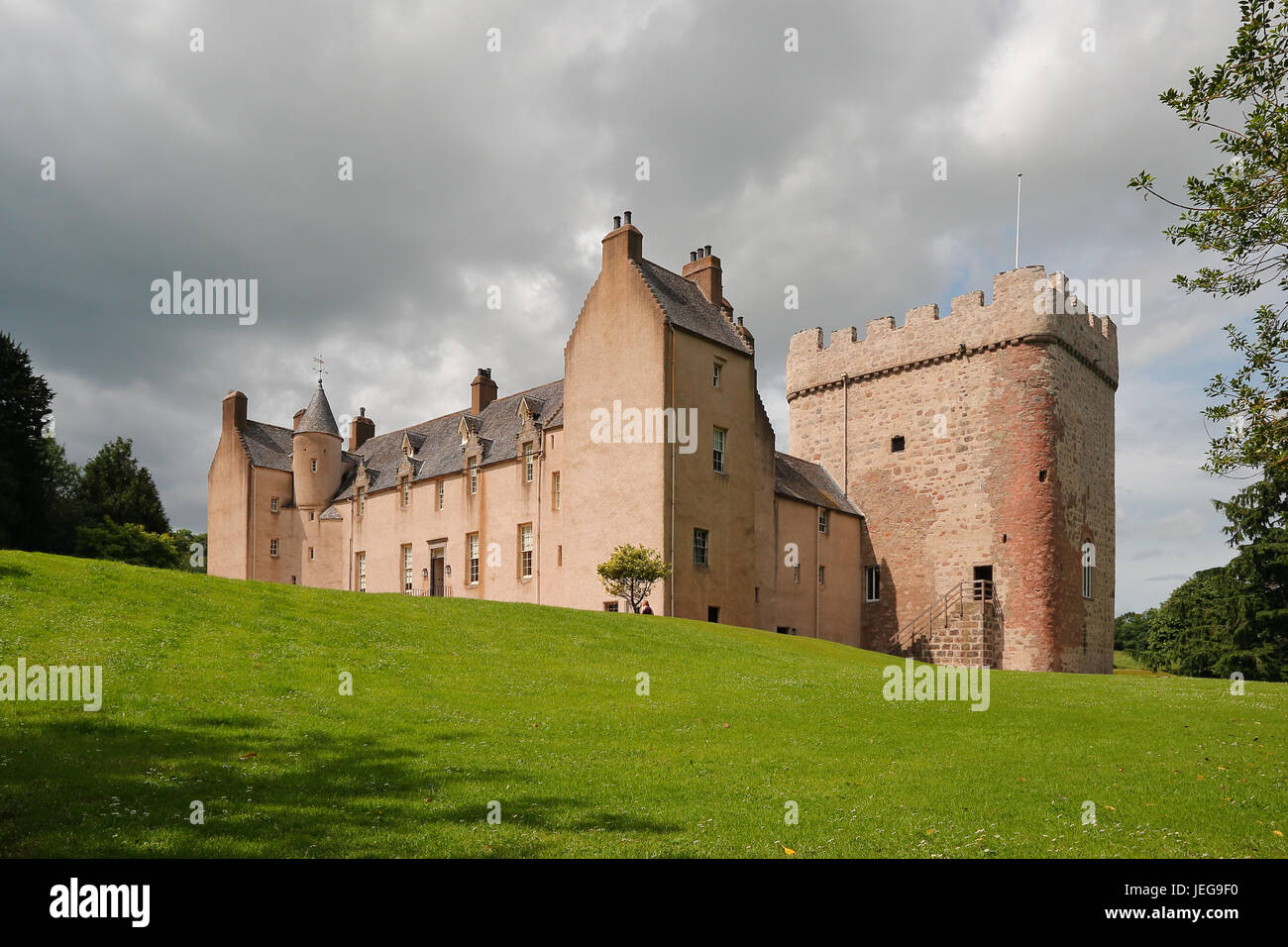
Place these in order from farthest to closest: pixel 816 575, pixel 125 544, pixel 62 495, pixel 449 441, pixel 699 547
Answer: pixel 62 495
pixel 125 544
pixel 449 441
pixel 816 575
pixel 699 547

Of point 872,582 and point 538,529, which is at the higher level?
point 538,529

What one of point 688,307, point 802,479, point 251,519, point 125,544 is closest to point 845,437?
point 802,479

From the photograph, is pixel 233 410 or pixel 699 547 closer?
pixel 699 547

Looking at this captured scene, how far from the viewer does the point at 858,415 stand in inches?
1849

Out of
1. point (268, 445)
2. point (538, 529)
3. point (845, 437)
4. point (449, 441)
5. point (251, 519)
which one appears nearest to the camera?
point (538, 529)

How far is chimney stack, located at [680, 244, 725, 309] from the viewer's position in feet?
132

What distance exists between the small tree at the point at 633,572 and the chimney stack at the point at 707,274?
1290 centimetres

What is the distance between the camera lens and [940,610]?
41.8 meters

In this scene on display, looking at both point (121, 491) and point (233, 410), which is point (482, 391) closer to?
point (233, 410)

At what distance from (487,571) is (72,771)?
3210cm

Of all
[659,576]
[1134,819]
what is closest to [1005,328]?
[659,576]

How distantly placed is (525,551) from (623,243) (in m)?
14.1

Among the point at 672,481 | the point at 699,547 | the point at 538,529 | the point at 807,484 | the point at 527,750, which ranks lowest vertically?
the point at 527,750

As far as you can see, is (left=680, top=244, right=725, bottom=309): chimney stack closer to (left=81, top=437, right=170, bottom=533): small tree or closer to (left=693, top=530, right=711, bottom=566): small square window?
(left=693, top=530, right=711, bottom=566): small square window
